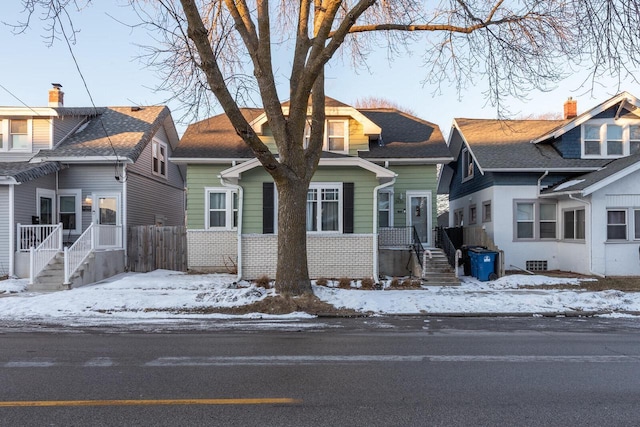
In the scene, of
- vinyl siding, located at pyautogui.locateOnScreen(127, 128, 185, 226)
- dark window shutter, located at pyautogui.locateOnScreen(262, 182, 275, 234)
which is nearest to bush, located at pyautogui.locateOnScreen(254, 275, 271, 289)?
dark window shutter, located at pyautogui.locateOnScreen(262, 182, 275, 234)

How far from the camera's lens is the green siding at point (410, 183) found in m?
17.5

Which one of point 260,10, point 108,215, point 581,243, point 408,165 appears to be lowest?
point 581,243

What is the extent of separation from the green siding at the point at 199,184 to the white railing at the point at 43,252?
4.47 m

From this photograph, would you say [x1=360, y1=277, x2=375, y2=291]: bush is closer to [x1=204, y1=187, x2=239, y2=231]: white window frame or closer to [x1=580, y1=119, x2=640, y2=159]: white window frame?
[x1=204, y1=187, x2=239, y2=231]: white window frame

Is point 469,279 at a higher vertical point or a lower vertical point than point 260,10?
lower

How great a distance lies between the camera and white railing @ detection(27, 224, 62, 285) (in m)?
13.3

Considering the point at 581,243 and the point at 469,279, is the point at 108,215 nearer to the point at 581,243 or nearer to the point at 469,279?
the point at 469,279

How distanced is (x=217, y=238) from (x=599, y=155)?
51.4 feet

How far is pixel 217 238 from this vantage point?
16.8 m

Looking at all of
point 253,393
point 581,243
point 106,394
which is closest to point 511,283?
point 581,243

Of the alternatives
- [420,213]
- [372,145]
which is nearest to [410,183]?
[420,213]

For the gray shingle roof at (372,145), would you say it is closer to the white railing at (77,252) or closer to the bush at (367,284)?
the white railing at (77,252)

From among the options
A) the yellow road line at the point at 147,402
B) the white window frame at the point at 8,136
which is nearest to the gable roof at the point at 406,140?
the white window frame at the point at 8,136

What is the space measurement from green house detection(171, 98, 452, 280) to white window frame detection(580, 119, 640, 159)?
559 centimetres
